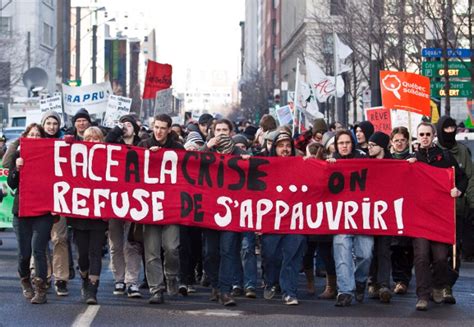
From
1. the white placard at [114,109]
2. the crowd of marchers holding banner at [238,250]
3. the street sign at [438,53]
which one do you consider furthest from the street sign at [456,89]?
the crowd of marchers holding banner at [238,250]

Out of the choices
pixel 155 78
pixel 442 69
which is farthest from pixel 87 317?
pixel 442 69

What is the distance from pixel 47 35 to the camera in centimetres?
9325

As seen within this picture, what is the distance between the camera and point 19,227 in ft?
39.8

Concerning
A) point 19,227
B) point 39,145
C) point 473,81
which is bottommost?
point 19,227

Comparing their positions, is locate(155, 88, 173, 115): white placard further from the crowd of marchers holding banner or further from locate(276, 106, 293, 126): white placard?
the crowd of marchers holding banner

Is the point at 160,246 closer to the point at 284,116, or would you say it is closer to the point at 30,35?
the point at 284,116

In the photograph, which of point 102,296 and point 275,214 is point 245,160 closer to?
point 275,214

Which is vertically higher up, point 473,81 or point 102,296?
point 473,81

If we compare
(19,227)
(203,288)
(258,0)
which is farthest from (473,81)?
(258,0)

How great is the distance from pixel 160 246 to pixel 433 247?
271cm

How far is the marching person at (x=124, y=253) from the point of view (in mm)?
12656

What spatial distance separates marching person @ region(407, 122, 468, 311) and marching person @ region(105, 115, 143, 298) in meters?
2.81

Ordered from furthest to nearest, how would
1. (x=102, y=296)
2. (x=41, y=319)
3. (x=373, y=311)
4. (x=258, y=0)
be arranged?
(x=258, y=0) → (x=102, y=296) → (x=373, y=311) → (x=41, y=319)

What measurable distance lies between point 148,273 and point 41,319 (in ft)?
5.20
